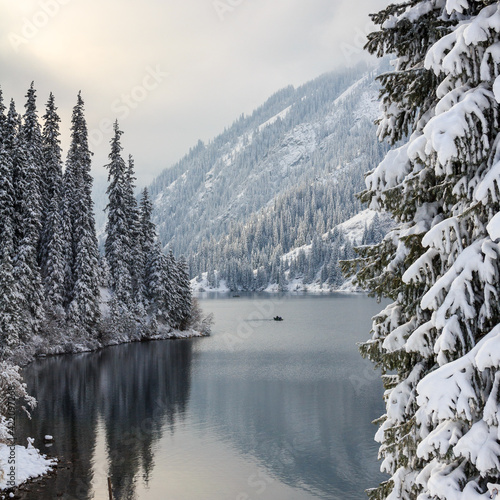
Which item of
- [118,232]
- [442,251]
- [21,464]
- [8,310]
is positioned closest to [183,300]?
[118,232]

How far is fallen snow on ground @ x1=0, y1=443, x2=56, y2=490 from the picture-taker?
19.2m

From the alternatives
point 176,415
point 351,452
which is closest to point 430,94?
point 351,452

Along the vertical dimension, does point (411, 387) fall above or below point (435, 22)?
below

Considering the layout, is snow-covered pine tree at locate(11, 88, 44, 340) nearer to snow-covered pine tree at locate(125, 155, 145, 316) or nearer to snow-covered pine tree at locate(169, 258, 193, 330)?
snow-covered pine tree at locate(125, 155, 145, 316)

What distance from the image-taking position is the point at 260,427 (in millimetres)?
28766

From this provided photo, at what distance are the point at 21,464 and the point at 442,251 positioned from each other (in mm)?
20410

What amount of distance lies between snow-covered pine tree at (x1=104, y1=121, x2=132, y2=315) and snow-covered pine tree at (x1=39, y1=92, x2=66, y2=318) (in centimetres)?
867

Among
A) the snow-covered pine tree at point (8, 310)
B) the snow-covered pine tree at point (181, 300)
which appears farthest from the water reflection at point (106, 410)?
the snow-covered pine tree at point (181, 300)

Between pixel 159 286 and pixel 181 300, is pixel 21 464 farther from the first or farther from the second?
pixel 181 300

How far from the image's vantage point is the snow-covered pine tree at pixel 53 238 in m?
50.7

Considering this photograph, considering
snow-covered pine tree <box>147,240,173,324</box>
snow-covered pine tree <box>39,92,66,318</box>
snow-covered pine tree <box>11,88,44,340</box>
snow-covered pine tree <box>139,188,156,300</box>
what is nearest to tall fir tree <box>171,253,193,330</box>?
snow-covered pine tree <box>147,240,173,324</box>

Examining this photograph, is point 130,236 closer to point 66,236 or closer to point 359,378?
point 66,236

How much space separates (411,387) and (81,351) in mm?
49730

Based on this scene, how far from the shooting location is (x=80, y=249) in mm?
53156
